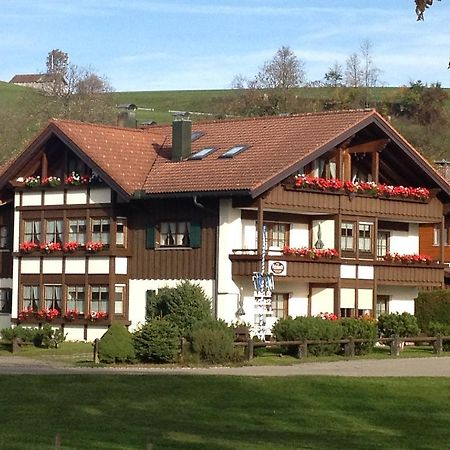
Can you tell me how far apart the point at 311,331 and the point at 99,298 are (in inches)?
492

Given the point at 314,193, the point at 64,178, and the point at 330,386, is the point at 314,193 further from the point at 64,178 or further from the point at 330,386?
the point at 330,386

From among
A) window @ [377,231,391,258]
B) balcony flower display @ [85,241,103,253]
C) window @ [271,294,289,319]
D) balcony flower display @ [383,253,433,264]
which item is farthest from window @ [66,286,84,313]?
window @ [377,231,391,258]

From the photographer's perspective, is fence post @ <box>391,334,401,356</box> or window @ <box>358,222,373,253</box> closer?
fence post @ <box>391,334,401,356</box>

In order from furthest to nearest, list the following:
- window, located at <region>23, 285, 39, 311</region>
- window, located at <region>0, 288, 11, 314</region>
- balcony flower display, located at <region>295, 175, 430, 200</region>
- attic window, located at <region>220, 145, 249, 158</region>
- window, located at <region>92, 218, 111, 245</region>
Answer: window, located at <region>0, 288, 11, 314</region>, window, located at <region>23, 285, 39, 311</region>, window, located at <region>92, 218, 111, 245</region>, attic window, located at <region>220, 145, 249, 158</region>, balcony flower display, located at <region>295, 175, 430, 200</region>

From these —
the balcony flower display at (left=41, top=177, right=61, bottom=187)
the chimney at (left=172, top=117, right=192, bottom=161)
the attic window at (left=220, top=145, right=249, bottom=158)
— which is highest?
the chimney at (left=172, top=117, right=192, bottom=161)

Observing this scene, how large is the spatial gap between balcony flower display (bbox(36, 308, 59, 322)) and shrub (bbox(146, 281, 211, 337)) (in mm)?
5462

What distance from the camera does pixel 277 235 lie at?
1930 inches

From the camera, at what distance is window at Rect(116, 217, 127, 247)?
1943 inches

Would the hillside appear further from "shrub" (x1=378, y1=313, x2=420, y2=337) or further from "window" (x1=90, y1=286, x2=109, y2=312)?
"shrub" (x1=378, y1=313, x2=420, y2=337)

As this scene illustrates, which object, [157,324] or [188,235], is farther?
[188,235]

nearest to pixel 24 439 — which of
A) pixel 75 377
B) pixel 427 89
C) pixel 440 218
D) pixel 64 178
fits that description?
pixel 75 377

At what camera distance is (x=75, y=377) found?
29094 millimetres

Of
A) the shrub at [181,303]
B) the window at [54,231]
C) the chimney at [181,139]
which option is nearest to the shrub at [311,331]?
the shrub at [181,303]

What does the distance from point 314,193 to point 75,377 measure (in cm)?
2024
